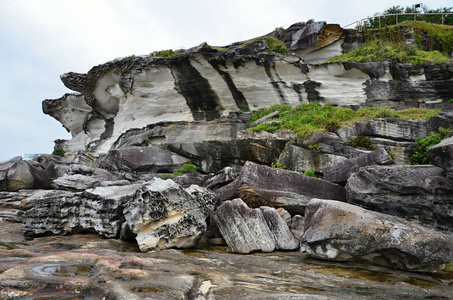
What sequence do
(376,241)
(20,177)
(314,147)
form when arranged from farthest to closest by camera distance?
(20,177)
(314,147)
(376,241)

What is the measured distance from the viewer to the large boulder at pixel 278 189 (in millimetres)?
8742

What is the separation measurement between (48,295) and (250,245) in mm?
4432

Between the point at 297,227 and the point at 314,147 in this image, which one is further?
the point at 314,147

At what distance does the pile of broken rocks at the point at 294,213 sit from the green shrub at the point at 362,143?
144 inches

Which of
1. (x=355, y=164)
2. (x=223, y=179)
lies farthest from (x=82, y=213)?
(x=355, y=164)

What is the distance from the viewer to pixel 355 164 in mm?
9539

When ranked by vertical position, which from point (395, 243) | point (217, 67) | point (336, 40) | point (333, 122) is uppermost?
point (336, 40)

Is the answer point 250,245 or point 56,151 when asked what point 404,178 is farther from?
point 56,151

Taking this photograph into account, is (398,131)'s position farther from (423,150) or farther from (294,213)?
(294,213)

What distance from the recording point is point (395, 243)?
18.3ft

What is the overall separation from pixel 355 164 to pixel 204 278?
6.73 m

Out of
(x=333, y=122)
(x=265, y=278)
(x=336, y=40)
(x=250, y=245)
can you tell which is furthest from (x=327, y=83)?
(x=265, y=278)

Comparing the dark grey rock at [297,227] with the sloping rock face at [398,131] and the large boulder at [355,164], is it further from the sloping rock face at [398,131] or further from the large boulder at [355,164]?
the sloping rock face at [398,131]

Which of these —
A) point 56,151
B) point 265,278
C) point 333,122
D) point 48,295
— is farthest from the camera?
point 56,151
